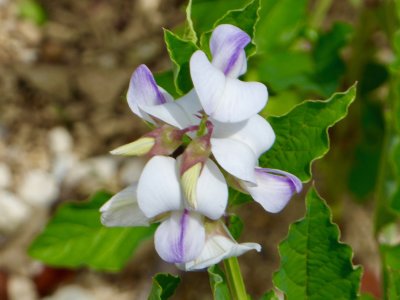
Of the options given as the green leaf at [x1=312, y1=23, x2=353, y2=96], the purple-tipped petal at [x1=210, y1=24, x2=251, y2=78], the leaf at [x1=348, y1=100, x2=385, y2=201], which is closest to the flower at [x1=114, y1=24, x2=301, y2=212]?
the purple-tipped petal at [x1=210, y1=24, x2=251, y2=78]

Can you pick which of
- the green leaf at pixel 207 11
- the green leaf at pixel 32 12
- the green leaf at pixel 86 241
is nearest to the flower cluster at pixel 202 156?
the green leaf at pixel 86 241

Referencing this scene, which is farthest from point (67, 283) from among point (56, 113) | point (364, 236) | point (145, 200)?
point (145, 200)

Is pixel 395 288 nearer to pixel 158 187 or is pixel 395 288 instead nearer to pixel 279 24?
pixel 158 187

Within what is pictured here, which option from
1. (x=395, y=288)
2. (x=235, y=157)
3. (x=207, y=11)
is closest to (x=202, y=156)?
(x=235, y=157)

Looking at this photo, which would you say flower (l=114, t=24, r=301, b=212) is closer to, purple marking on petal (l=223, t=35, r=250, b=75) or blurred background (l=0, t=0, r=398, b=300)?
purple marking on petal (l=223, t=35, r=250, b=75)

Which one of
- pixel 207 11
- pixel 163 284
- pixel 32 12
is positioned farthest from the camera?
pixel 32 12
